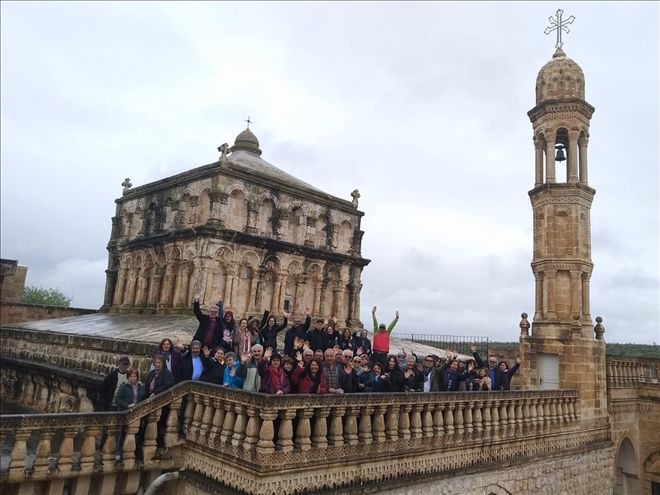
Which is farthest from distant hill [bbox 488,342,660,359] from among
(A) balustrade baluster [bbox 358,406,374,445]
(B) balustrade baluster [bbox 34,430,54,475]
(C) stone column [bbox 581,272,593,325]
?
(B) balustrade baluster [bbox 34,430,54,475]

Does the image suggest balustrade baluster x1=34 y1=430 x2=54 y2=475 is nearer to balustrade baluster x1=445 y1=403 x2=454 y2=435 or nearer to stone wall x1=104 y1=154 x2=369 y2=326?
balustrade baluster x1=445 y1=403 x2=454 y2=435

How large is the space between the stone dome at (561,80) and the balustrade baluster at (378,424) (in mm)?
11972

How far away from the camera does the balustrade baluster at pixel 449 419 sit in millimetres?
9578

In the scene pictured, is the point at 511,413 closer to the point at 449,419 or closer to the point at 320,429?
the point at 449,419

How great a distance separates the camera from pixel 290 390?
320 inches

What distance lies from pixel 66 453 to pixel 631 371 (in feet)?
51.7

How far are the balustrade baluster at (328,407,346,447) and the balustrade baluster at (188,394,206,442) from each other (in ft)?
6.84

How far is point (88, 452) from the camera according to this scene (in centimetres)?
711

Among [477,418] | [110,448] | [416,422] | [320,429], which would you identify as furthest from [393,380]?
[110,448]

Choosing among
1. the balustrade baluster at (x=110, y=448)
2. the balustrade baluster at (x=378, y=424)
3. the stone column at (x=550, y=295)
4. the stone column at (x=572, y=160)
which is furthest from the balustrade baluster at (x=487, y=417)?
the stone column at (x=572, y=160)

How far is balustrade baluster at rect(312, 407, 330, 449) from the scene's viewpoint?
748 cm

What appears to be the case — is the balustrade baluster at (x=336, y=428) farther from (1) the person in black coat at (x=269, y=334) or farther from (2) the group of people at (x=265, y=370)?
(1) the person in black coat at (x=269, y=334)

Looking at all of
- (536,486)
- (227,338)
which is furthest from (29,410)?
(536,486)

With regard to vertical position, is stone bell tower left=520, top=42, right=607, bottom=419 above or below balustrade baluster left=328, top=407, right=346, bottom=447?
above
